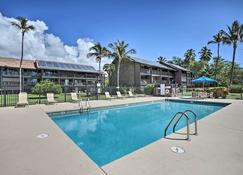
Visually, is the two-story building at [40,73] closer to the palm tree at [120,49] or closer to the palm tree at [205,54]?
the palm tree at [120,49]

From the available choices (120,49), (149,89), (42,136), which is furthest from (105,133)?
(120,49)

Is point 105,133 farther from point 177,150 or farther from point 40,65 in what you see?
point 40,65

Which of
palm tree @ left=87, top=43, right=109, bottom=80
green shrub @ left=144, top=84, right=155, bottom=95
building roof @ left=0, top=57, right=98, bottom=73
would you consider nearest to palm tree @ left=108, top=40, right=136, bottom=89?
palm tree @ left=87, top=43, right=109, bottom=80

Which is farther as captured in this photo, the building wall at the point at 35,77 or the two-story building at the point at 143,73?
the two-story building at the point at 143,73

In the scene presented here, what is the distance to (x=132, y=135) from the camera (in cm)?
689

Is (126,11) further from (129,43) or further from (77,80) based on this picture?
(77,80)

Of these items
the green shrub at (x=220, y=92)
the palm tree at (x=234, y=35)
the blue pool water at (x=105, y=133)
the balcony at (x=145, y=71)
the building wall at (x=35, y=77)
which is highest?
the palm tree at (x=234, y=35)

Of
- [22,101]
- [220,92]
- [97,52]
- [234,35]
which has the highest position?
[234,35]

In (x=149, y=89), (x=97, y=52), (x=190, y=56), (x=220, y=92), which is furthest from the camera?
(x=190, y=56)

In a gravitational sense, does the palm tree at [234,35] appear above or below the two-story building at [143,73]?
above

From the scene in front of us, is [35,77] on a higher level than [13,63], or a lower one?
lower

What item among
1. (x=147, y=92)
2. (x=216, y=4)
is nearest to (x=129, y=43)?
(x=147, y=92)

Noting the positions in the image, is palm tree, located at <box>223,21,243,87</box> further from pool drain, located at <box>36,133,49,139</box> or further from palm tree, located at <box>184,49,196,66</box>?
pool drain, located at <box>36,133,49,139</box>

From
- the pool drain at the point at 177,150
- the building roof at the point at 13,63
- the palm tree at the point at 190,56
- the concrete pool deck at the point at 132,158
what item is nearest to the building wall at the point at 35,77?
the building roof at the point at 13,63
